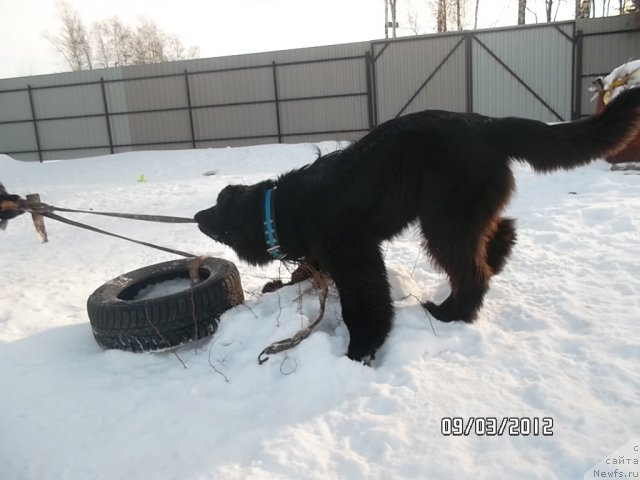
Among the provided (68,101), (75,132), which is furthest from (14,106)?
(75,132)

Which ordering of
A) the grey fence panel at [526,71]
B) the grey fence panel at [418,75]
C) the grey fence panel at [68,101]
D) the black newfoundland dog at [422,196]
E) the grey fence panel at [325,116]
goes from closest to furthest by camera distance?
the black newfoundland dog at [422,196] → the grey fence panel at [526,71] → the grey fence panel at [418,75] → the grey fence panel at [325,116] → the grey fence panel at [68,101]

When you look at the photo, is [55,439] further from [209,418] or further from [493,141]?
[493,141]

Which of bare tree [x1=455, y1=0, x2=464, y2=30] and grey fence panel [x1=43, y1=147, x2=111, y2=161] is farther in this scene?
bare tree [x1=455, y1=0, x2=464, y2=30]

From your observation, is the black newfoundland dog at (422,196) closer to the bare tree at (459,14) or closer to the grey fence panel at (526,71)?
the grey fence panel at (526,71)

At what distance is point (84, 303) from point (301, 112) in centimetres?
1408

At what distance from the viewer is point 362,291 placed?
297 centimetres

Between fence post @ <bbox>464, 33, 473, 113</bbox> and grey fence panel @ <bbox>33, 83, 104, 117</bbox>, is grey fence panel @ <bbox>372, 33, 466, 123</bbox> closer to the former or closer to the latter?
fence post @ <bbox>464, 33, 473, 113</bbox>

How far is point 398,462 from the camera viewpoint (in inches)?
78.5

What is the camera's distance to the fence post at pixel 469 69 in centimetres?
1625

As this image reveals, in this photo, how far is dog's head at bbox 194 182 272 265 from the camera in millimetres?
3428

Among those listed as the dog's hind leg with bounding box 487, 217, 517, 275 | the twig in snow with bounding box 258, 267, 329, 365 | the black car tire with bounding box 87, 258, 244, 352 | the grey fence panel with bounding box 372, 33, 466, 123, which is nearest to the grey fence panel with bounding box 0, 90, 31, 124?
the grey fence panel with bounding box 372, 33, 466, 123

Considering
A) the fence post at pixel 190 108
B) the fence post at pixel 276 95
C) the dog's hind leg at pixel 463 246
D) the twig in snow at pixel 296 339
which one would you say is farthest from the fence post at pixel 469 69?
the twig in snow at pixel 296 339

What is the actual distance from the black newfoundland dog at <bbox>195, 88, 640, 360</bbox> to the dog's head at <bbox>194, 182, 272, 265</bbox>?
0.12 meters

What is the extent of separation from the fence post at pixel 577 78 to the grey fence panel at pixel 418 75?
3.52 m
